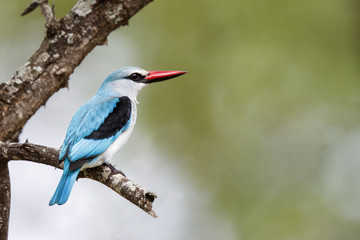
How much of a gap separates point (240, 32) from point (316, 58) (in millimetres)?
841

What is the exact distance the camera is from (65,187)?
3469mm

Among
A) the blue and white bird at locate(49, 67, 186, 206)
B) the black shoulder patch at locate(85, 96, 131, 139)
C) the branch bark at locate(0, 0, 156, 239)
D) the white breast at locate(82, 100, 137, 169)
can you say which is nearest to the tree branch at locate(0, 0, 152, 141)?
the branch bark at locate(0, 0, 156, 239)

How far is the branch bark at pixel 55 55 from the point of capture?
3977 millimetres

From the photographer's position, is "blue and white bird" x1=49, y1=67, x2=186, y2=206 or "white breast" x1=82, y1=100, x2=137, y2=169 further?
"white breast" x1=82, y1=100, x2=137, y2=169

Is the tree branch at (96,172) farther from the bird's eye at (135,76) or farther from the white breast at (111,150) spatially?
the bird's eye at (135,76)

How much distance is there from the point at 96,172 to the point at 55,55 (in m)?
0.93

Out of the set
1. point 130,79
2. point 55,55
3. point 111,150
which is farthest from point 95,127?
point 130,79

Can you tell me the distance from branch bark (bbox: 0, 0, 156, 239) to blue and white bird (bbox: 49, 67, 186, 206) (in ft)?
0.71

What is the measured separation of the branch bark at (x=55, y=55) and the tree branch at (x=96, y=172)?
0.24 m

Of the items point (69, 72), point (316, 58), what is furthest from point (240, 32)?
point (69, 72)

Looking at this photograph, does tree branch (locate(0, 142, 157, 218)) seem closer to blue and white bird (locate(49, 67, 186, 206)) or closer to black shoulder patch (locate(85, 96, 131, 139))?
blue and white bird (locate(49, 67, 186, 206))

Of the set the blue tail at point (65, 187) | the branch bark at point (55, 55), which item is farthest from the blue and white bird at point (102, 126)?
the branch bark at point (55, 55)

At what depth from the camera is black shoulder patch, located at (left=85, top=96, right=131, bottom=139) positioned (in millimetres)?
3816

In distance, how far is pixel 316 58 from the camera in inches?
234
